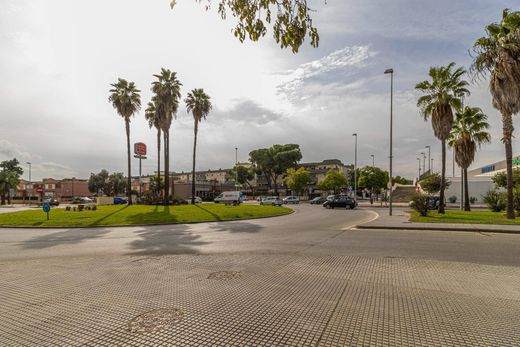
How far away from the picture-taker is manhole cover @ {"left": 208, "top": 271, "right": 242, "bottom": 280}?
23.6 feet

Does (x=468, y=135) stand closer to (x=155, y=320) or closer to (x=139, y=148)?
(x=155, y=320)

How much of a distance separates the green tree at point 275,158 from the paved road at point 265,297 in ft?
261

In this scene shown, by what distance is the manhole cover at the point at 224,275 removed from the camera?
23.6 ft

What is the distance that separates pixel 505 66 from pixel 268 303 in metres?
22.5

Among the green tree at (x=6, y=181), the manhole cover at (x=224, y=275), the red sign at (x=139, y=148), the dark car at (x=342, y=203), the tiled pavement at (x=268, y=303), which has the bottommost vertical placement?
the dark car at (x=342, y=203)

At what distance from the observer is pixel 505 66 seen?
19.7m

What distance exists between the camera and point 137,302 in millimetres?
5633

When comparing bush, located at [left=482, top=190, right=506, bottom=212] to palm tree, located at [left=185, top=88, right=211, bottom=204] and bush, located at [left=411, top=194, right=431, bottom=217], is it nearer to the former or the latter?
bush, located at [left=411, top=194, right=431, bottom=217]

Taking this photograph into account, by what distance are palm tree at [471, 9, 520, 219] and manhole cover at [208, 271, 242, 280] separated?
21.0 metres

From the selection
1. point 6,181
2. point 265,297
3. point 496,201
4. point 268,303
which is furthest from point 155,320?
point 6,181

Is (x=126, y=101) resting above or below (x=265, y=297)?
above

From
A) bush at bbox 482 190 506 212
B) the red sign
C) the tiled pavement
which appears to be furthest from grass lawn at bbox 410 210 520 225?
the red sign

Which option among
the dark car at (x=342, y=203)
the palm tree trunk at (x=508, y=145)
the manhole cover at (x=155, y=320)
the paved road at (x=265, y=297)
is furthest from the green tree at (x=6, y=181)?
the palm tree trunk at (x=508, y=145)

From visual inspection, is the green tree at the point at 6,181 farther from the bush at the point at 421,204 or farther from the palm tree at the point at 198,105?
the bush at the point at 421,204
